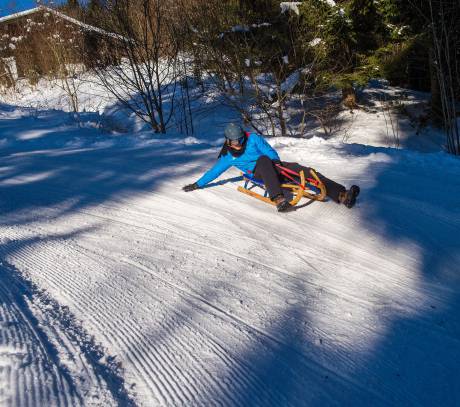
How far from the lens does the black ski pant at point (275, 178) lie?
426 cm

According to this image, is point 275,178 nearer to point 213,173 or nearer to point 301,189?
point 301,189

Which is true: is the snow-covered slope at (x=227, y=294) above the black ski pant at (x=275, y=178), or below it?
below

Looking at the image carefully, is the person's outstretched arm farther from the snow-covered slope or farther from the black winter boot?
the black winter boot

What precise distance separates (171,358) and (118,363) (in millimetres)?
262

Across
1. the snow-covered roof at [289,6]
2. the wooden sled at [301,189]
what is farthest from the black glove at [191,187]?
A: the snow-covered roof at [289,6]

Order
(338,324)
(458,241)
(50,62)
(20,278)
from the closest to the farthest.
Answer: (338,324) → (20,278) → (458,241) → (50,62)

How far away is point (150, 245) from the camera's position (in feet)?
11.5

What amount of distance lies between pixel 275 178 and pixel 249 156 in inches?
19.6

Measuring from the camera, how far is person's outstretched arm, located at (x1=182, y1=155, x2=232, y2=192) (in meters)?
4.71

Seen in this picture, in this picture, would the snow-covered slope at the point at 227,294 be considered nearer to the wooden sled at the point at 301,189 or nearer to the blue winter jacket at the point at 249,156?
the wooden sled at the point at 301,189

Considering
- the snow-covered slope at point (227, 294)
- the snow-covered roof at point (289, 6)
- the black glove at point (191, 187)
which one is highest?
the snow-covered roof at point (289, 6)

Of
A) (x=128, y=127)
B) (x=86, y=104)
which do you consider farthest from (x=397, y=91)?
(x=86, y=104)

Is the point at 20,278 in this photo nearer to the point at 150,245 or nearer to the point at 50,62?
the point at 150,245

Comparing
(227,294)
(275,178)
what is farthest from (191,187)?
(227,294)
